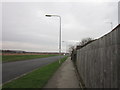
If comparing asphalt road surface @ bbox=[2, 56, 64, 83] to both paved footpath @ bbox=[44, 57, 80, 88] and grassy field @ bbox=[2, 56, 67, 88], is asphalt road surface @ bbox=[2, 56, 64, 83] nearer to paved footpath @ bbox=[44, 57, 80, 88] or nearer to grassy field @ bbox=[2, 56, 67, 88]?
grassy field @ bbox=[2, 56, 67, 88]

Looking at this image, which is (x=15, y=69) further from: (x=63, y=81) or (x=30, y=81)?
(x=63, y=81)

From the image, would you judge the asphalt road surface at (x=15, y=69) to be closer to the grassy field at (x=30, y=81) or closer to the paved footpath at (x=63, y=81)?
the grassy field at (x=30, y=81)

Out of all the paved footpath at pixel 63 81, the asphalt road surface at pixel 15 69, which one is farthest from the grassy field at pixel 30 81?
the asphalt road surface at pixel 15 69

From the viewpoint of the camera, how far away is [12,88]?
6859 millimetres

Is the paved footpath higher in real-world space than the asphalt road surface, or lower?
higher

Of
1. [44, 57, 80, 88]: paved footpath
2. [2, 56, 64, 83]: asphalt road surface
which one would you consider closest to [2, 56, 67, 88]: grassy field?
[44, 57, 80, 88]: paved footpath

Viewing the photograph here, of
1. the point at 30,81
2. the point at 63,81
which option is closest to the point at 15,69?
the point at 30,81

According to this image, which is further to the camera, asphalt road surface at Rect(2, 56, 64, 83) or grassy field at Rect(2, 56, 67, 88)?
asphalt road surface at Rect(2, 56, 64, 83)

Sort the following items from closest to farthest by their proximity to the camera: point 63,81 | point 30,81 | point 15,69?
point 30,81 → point 63,81 → point 15,69

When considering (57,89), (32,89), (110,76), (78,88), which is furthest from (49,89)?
(110,76)

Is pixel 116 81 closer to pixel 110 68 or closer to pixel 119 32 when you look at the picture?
pixel 110 68

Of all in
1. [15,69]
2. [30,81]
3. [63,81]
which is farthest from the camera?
[15,69]

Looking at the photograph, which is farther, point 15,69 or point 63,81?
point 15,69

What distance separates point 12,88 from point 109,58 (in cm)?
562
